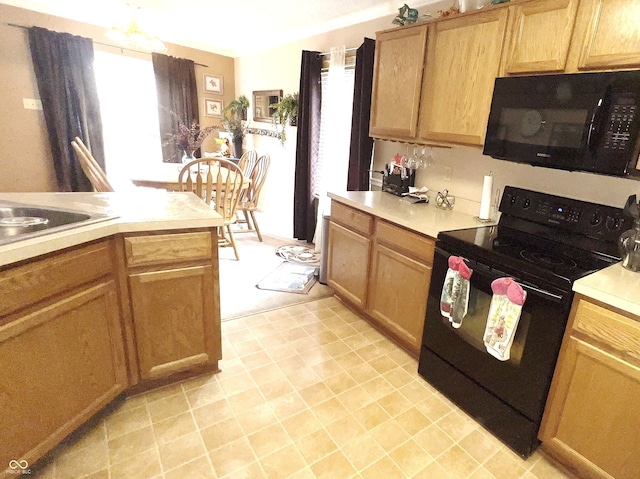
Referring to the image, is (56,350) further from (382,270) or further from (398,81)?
(398,81)

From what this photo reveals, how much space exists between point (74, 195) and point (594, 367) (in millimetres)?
2531

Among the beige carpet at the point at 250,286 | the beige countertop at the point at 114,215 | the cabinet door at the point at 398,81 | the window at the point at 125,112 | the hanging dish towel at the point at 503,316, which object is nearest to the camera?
the beige countertop at the point at 114,215

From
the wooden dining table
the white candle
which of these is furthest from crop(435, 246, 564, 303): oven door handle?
the wooden dining table

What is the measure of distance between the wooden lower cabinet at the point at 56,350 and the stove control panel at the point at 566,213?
6.83 ft

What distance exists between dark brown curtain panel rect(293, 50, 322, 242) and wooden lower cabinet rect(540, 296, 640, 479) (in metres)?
3.00

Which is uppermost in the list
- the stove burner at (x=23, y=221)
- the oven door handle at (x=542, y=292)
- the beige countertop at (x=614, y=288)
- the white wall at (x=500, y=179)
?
the white wall at (x=500, y=179)

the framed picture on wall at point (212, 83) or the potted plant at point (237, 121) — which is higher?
the framed picture on wall at point (212, 83)

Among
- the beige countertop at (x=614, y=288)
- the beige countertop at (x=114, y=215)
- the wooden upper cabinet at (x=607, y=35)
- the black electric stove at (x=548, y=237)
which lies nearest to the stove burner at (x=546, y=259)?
the black electric stove at (x=548, y=237)

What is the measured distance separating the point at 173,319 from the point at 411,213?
1503 millimetres

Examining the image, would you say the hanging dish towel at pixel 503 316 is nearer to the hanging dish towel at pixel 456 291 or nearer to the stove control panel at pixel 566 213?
the hanging dish towel at pixel 456 291

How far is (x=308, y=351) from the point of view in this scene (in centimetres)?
221

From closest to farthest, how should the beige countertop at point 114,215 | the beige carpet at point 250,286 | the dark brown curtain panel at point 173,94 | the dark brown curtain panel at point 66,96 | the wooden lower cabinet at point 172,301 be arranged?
the beige countertop at point 114,215, the wooden lower cabinet at point 172,301, the beige carpet at point 250,286, the dark brown curtain panel at point 66,96, the dark brown curtain panel at point 173,94

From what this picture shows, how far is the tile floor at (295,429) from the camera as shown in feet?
4.74

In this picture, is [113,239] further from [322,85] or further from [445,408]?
[322,85]
